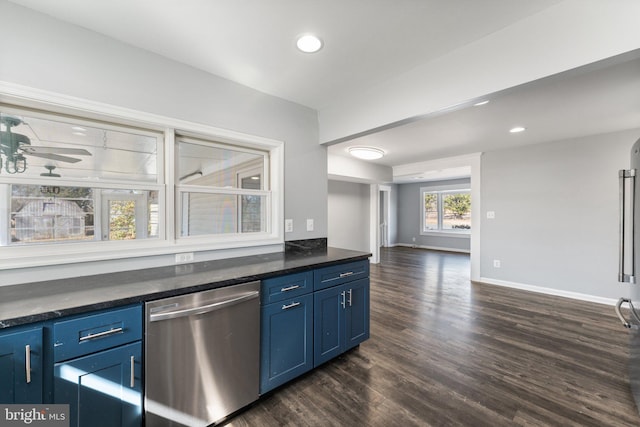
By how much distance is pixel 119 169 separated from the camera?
1794mm

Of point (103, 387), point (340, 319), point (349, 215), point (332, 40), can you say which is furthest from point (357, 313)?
point (349, 215)

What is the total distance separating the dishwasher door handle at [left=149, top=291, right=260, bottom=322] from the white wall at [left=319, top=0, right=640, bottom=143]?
5.76ft

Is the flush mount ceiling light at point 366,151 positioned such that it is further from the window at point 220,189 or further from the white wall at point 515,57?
the window at point 220,189

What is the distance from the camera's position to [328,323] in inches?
80.5

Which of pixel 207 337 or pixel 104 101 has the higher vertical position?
pixel 104 101

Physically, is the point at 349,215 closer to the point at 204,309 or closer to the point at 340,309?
the point at 340,309

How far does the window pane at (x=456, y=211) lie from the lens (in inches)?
319

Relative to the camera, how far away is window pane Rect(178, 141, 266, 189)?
2.12 meters

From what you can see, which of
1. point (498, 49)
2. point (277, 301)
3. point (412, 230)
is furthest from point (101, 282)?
point (412, 230)

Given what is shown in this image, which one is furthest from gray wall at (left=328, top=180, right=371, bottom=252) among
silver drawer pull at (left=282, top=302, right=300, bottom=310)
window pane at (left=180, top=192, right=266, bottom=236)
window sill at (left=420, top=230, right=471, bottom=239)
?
silver drawer pull at (left=282, top=302, right=300, bottom=310)

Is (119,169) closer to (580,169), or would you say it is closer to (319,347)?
(319,347)

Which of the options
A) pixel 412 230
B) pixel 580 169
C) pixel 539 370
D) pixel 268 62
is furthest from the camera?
pixel 412 230

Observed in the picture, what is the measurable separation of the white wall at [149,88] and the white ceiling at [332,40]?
82 mm

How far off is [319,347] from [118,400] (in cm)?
126
